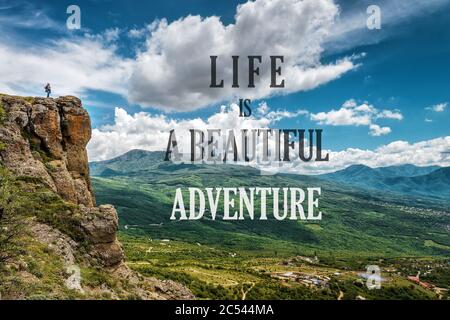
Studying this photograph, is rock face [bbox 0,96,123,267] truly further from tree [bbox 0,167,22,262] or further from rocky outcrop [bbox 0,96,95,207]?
tree [bbox 0,167,22,262]

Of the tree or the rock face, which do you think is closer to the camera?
the tree

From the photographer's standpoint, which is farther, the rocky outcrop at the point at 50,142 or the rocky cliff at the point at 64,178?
the rocky outcrop at the point at 50,142

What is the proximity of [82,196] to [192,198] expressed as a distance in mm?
A: 23763

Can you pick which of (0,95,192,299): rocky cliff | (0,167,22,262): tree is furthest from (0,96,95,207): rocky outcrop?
(0,167,22,262): tree

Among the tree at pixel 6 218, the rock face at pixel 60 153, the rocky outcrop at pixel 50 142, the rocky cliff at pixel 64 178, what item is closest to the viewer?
the tree at pixel 6 218

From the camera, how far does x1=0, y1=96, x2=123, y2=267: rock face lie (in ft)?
178

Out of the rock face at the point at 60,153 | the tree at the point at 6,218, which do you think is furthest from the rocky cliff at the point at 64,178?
the tree at the point at 6,218

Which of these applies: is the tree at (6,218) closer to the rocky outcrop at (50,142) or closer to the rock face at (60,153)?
the rock face at (60,153)

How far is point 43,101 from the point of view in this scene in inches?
2594

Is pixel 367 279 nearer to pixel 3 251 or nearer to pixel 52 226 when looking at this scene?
pixel 52 226

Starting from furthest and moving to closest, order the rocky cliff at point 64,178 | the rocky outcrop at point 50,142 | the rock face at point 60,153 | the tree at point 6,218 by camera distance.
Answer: the rocky outcrop at point 50,142 < the rock face at point 60,153 < the rocky cliff at point 64,178 < the tree at point 6,218

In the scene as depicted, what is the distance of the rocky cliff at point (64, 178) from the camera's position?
51688 millimetres

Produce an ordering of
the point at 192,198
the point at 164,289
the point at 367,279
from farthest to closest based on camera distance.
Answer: the point at 367,279, the point at 192,198, the point at 164,289
